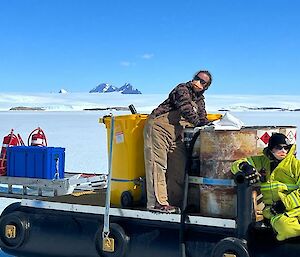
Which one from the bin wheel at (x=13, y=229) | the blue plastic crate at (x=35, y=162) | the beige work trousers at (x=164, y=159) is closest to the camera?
the beige work trousers at (x=164, y=159)

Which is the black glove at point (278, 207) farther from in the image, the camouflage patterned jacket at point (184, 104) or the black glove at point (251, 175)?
the camouflage patterned jacket at point (184, 104)

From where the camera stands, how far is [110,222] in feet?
14.4

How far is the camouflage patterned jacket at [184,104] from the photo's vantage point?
4105 millimetres

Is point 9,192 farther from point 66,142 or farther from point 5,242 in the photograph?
point 66,142

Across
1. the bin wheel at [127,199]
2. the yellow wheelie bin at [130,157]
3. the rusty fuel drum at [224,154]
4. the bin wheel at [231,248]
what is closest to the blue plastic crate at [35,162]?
the yellow wheelie bin at [130,157]

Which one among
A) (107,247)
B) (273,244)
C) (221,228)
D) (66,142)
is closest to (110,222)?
(107,247)

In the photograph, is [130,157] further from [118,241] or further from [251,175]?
[251,175]

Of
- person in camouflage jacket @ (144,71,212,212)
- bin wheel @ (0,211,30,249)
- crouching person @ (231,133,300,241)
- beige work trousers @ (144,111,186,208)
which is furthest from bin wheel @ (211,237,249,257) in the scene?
bin wheel @ (0,211,30,249)

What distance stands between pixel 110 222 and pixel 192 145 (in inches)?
35.8

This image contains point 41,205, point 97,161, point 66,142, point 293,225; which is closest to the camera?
point 293,225

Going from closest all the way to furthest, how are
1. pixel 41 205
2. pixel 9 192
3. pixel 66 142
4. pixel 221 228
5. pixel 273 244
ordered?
pixel 273 244 < pixel 221 228 < pixel 41 205 < pixel 9 192 < pixel 66 142

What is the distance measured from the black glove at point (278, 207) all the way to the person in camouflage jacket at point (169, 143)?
0.89 m

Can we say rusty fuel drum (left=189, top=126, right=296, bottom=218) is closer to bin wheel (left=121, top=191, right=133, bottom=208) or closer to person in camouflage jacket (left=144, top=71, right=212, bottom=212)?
person in camouflage jacket (left=144, top=71, right=212, bottom=212)

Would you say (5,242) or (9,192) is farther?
(9,192)
